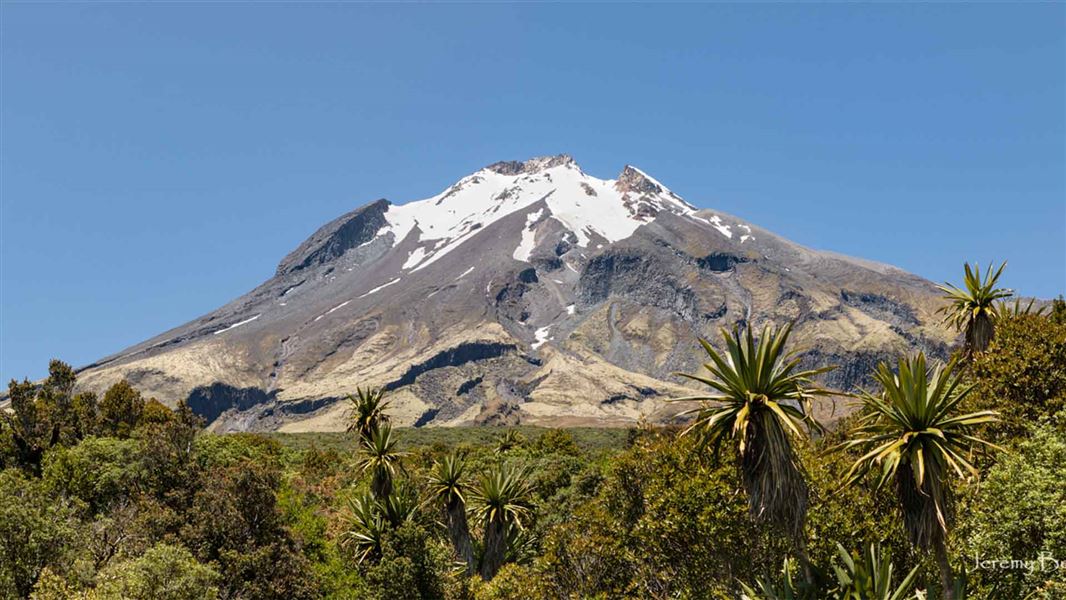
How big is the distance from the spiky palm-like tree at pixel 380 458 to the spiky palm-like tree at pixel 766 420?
74.8 ft

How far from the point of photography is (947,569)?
1727cm

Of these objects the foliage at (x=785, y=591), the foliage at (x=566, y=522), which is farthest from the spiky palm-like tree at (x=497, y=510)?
the foliage at (x=785, y=591)

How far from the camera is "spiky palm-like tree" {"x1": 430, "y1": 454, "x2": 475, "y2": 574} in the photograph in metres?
37.8

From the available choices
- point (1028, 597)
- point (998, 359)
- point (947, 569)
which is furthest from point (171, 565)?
point (998, 359)

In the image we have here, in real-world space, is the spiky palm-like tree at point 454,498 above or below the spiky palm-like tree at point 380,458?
below

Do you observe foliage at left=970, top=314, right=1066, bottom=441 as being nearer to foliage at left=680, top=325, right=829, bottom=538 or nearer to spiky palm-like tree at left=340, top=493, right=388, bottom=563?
foliage at left=680, top=325, right=829, bottom=538

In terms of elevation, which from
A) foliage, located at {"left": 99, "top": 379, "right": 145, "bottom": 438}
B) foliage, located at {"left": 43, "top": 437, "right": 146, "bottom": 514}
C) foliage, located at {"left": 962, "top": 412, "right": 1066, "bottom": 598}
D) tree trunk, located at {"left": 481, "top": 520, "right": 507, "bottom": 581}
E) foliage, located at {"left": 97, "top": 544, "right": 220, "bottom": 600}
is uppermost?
foliage, located at {"left": 99, "top": 379, "right": 145, "bottom": 438}

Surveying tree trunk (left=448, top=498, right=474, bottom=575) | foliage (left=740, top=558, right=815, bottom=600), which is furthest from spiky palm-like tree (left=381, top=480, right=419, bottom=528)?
foliage (left=740, top=558, right=815, bottom=600)

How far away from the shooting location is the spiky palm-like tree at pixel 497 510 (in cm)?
3794

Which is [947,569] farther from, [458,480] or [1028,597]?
[458,480]

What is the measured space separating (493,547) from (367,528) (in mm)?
6254

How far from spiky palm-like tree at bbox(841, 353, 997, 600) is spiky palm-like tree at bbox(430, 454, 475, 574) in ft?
76.0

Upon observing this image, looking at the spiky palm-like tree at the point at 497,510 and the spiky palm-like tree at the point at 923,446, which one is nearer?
the spiky palm-like tree at the point at 923,446

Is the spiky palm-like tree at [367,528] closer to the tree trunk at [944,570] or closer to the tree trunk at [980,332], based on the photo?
the tree trunk at [944,570]
